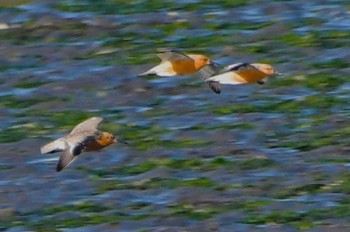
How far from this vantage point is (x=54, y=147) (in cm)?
1310

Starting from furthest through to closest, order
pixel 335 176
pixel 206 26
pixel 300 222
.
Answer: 1. pixel 206 26
2. pixel 335 176
3. pixel 300 222

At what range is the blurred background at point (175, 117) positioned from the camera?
1230 cm

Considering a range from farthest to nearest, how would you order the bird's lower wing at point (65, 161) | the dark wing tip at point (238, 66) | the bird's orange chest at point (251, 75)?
the bird's orange chest at point (251, 75) < the dark wing tip at point (238, 66) < the bird's lower wing at point (65, 161)

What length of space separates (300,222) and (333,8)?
6491 mm

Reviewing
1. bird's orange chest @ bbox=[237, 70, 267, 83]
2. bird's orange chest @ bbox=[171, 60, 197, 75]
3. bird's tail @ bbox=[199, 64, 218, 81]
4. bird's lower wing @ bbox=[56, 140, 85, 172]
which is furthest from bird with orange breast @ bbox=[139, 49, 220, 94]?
bird's lower wing @ bbox=[56, 140, 85, 172]

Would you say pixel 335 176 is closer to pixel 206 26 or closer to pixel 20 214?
pixel 20 214

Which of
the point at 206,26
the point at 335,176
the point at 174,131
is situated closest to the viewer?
the point at 335,176

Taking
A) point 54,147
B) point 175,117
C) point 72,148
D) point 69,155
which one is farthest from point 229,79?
point 69,155

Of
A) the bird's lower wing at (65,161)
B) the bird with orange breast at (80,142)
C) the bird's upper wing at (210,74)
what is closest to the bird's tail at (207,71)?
the bird's upper wing at (210,74)

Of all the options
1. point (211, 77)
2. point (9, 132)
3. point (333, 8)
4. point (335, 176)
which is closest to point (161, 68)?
point (211, 77)

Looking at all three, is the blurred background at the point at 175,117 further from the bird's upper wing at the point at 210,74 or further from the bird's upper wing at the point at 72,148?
the bird's upper wing at the point at 72,148

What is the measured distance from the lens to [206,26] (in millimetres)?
17797

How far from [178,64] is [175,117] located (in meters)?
0.46

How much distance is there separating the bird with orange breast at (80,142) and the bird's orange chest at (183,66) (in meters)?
1.43
